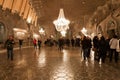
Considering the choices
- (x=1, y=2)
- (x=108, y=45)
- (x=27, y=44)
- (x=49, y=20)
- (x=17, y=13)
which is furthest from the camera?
(x=49, y=20)

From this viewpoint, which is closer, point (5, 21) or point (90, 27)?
point (5, 21)

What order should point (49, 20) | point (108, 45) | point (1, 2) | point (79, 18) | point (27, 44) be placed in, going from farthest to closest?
point (49, 20) < point (79, 18) < point (27, 44) < point (1, 2) < point (108, 45)

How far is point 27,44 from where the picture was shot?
30.9m

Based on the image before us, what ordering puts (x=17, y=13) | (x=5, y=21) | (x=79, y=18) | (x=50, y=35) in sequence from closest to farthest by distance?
(x=5, y=21), (x=17, y=13), (x=79, y=18), (x=50, y=35)

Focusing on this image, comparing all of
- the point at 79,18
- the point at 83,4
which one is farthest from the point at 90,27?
the point at 83,4

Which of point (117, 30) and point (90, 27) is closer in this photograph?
point (117, 30)

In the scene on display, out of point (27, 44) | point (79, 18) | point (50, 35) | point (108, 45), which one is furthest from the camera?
point (50, 35)

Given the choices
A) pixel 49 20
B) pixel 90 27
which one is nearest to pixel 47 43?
pixel 49 20

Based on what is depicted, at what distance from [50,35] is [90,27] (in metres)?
11.3

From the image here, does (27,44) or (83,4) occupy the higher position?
(83,4)

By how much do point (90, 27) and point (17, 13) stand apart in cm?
1161

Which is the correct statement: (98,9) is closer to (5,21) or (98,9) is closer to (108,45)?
(5,21)

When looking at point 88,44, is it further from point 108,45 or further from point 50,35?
point 50,35

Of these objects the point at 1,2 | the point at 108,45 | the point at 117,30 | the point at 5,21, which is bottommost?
the point at 108,45
